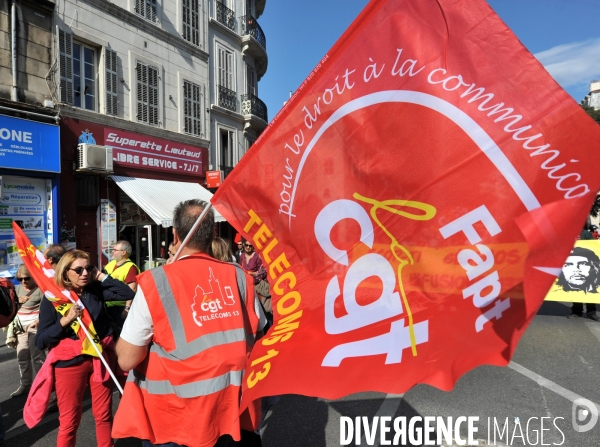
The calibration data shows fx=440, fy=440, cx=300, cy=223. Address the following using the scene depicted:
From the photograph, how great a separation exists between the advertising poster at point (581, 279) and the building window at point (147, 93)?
1218cm

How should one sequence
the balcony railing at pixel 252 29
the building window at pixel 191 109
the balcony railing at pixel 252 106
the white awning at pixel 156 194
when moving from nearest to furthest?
the white awning at pixel 156 194
the building window at pixel 191 109
the balcony railing at pixel 252 106
the balcony railing at pixel 252 29

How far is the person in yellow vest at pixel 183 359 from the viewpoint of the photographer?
192 cm

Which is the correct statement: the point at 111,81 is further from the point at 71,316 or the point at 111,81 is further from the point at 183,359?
the point at 183,359

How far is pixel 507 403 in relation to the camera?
14.3 feet

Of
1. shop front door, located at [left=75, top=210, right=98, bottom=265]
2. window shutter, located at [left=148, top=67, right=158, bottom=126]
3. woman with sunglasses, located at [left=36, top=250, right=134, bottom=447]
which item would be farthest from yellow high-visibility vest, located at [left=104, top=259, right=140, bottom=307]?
window shutter, located at [left=148, top=67, right=158, bottom=126]

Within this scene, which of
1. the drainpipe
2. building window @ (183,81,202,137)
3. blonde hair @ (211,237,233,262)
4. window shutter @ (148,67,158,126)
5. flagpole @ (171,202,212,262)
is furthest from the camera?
building window @ (183,81,202,137)

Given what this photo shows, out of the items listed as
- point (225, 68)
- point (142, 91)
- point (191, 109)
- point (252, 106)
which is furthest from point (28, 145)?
point (252, 106)

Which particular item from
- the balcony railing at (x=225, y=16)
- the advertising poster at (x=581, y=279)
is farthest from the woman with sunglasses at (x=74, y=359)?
the balcony railing at (x=225, y=16)

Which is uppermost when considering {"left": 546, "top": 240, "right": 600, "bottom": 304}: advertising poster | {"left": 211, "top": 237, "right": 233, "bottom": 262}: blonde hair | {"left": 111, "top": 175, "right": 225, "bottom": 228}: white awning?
{"left": 111, "top": 175, "right": 225, "bottom": 228}: white awning

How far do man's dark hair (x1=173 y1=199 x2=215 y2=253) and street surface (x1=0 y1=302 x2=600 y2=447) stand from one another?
89.4 inches

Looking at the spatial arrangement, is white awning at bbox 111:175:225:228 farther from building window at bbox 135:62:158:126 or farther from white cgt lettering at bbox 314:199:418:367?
white cgt lettering at bbox 314:199:418:367

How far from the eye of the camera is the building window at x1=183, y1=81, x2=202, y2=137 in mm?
15789

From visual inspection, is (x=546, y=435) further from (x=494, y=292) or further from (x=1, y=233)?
(x=1, y=233)

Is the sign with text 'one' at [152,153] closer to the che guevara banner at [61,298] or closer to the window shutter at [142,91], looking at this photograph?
the window shutter at [142,91]
